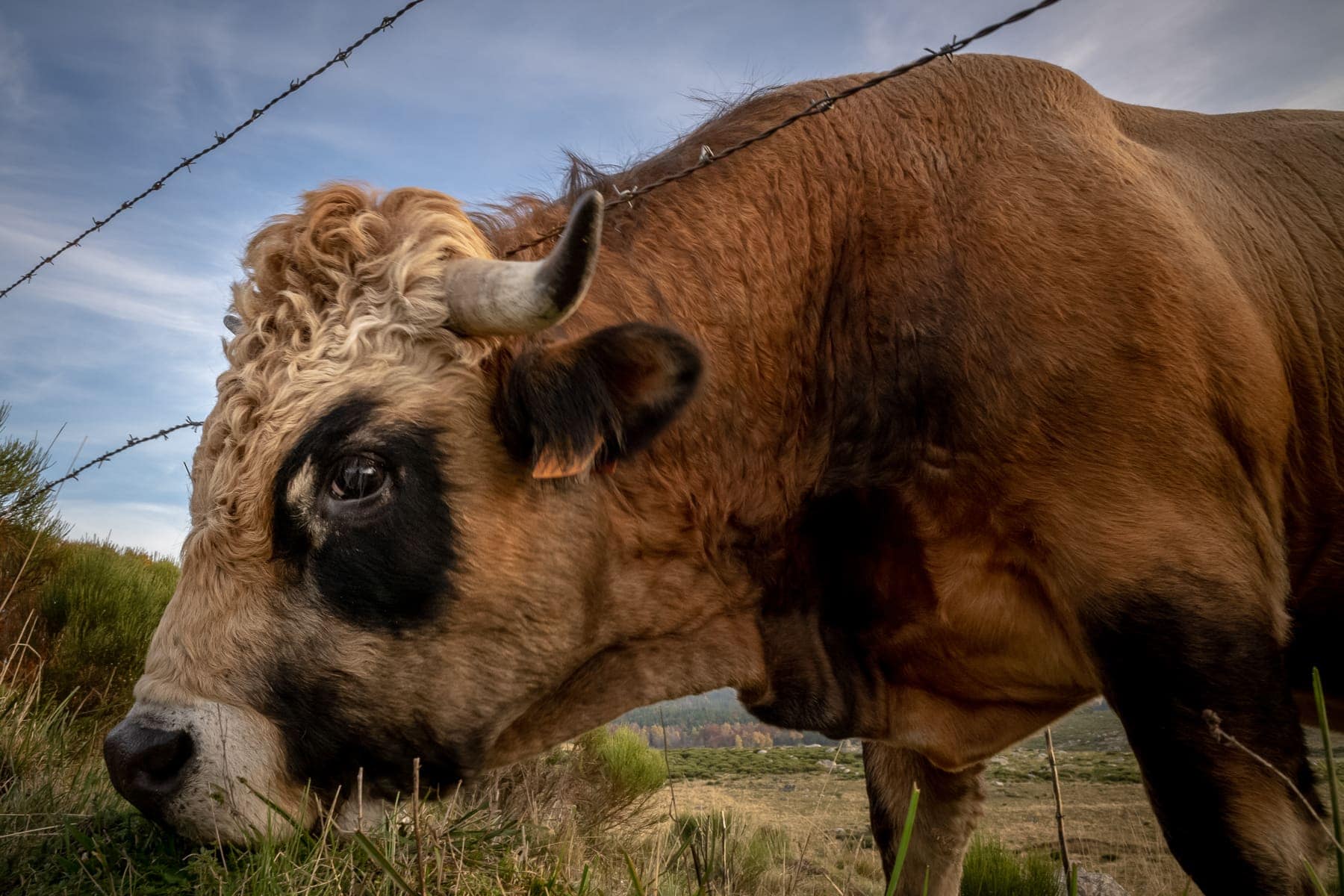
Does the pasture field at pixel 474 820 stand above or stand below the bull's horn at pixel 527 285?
below

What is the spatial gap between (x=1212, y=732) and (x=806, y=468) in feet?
4.36

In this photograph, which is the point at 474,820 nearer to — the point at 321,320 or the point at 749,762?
the point at 321,320

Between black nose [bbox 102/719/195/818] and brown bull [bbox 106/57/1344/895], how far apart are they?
1 centimetres

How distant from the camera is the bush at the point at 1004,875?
21.0 ft

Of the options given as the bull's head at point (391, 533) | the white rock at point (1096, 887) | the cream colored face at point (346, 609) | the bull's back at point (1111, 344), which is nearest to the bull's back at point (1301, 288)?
the bull's back at point (1111, 344)

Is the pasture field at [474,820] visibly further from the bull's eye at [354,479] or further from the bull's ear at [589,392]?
the bull's ear at [589,392]

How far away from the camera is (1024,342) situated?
2.57 m

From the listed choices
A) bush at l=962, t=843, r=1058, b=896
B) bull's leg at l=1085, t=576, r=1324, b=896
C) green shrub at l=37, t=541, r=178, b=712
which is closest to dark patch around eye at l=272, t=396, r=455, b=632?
bull's leg at l=1085, t=576, r=1324, b=896

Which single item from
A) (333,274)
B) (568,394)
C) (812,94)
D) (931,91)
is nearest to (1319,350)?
(931,91)

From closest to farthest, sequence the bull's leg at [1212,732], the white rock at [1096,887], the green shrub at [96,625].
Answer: the bull's leg at [1212,732]
the white rock at [1096,887]
the green shrub at [96,625]

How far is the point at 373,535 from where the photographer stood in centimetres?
238

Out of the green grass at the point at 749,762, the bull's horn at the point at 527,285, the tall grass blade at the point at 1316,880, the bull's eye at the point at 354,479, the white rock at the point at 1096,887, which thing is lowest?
the green grass at the point at 749,762

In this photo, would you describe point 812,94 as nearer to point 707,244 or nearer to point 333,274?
point 707,244

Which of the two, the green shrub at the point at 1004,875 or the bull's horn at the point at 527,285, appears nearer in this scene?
the bull's horn at the point at 527,285
